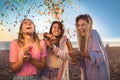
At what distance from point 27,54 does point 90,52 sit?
1.61 feet

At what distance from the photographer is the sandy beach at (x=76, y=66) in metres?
2.59

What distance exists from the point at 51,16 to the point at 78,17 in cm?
25

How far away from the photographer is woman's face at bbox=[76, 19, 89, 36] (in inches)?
98.5

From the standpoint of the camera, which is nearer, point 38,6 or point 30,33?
point 30,33

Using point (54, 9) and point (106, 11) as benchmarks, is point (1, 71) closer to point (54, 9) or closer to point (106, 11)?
point (54, 9)

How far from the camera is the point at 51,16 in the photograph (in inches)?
105

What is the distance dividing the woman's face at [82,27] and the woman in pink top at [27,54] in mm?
313

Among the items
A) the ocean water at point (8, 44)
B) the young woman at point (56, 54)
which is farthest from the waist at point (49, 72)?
the ocean water at point (8, 44)

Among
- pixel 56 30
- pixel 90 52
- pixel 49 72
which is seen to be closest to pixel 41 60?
pixel 49 72

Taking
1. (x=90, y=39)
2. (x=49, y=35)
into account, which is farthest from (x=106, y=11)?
(x=49, y=35)

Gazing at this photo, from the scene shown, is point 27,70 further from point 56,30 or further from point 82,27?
point 82,27

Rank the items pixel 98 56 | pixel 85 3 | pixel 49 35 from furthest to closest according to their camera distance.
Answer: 1. pixel 85 3
2. pixel 49 35
3. pixel 98 56

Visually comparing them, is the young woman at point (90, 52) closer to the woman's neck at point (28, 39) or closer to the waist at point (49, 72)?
the waist at point (49, 72)

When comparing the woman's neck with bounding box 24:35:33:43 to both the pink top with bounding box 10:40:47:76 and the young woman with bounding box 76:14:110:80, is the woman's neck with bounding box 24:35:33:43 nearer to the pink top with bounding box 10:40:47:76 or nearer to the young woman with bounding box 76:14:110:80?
the pink top with bounding box 10:40:47:76
